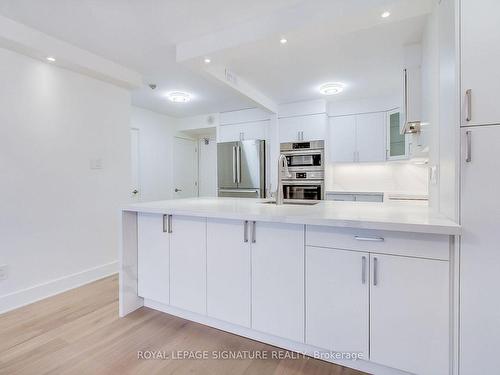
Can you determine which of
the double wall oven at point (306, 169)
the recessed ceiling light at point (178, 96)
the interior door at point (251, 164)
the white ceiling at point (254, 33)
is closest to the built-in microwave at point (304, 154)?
the double wall oven at point (306, 169)

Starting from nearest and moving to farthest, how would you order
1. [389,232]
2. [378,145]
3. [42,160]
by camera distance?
[389,232]
[42,160]
[378,145]

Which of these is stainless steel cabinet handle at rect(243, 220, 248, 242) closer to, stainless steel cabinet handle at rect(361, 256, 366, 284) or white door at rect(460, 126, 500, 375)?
stainless steel cabinet handle at rect(361, 256, 366, 284)

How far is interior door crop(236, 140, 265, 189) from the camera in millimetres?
4625

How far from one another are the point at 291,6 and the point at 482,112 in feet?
4.89

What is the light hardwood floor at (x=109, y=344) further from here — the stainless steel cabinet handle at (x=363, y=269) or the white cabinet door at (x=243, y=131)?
the white cabinet door at (x=243, y=131)

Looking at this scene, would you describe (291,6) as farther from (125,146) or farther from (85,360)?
(85,360)

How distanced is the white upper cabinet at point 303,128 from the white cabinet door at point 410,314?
3179mm

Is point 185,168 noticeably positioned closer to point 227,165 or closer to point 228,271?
point 227,165

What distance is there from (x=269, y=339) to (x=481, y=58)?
1.91m

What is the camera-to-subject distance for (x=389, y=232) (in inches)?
52.8

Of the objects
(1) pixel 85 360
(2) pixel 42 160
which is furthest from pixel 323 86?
(1) pixel 85 360

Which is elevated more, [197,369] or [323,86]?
[323,86]

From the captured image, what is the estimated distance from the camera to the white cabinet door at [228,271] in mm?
1730

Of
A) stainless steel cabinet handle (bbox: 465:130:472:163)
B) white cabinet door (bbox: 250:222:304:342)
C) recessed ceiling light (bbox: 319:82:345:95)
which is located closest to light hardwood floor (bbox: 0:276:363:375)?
white cabinet door (bbox: 250:222:304:342)
